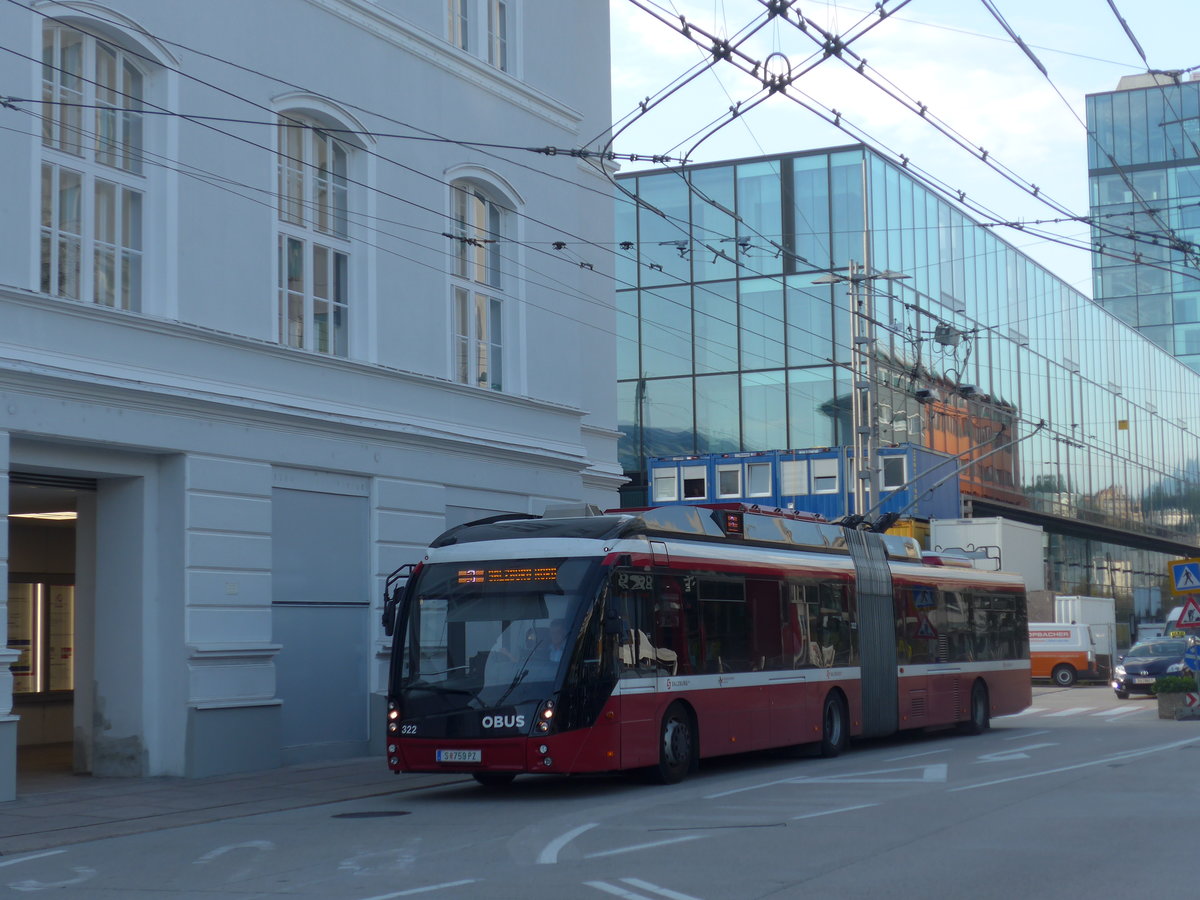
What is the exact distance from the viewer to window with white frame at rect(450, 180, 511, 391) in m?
24.0

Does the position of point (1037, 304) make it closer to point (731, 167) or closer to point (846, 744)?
point (731, 167)

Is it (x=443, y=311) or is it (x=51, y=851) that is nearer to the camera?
(x=51, y=851)

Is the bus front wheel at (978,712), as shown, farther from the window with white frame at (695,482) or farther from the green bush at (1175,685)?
A: the window with white frame at (695,482)

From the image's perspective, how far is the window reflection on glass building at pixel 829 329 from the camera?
176 feet

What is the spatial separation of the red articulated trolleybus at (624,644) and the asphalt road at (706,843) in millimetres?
617

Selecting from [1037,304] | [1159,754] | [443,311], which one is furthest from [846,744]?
[1037,304]

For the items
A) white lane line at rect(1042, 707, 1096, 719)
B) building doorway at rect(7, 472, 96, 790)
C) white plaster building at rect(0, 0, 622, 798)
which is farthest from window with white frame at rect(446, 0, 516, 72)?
white lane line at rect(1042, 707, 1096, 719)

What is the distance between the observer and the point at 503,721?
15.4 metres

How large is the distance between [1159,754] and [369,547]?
1085cm

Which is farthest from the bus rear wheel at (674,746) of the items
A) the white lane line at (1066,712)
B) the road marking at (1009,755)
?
the white lane line at (1066,712)

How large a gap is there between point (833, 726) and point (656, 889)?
12.1 metres

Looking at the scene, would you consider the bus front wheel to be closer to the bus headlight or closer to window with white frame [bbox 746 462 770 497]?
the bus headlight

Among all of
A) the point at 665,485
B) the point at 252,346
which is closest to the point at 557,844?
the point at 252,346

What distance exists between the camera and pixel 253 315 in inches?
777
